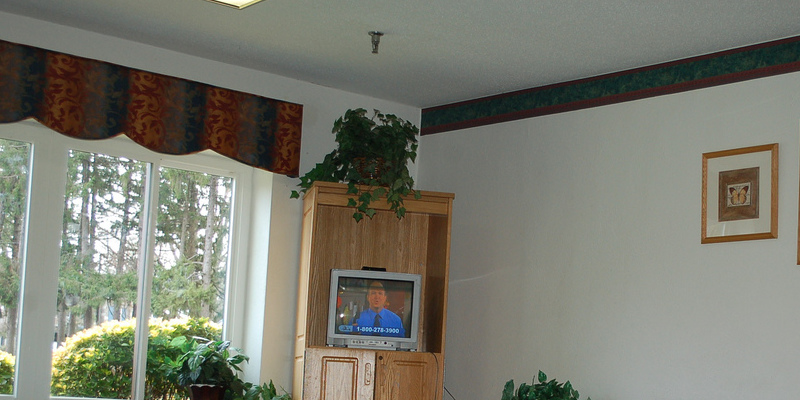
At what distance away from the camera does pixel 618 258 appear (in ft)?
15.4

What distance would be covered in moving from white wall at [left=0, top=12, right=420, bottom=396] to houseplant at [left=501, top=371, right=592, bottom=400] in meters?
1.40

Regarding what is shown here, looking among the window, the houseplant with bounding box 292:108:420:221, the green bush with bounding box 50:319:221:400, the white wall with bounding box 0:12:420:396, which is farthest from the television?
the green bush with bounding box 50:319:221:400

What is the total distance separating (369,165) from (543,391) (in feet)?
5.00

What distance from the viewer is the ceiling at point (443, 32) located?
401cm

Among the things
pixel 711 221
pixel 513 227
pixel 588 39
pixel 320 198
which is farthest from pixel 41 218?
pixel 711 221

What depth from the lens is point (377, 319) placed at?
4891 millimetres

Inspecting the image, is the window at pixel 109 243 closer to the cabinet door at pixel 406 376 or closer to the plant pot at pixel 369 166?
the plant pot at pixel 369 166

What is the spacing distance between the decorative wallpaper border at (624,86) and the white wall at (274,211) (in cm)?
81

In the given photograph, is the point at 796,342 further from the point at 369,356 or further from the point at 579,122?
the point at 369,356

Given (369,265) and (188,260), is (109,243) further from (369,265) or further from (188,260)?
(369,265)

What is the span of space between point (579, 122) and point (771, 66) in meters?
1.11

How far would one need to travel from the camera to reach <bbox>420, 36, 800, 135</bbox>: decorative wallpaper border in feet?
14.0

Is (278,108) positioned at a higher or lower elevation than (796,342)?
higher

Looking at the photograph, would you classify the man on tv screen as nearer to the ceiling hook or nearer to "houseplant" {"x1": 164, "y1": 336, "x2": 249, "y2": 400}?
"houseplant" {"x1": 164, "y1": 336, "x2": 249, "y2": 400}
